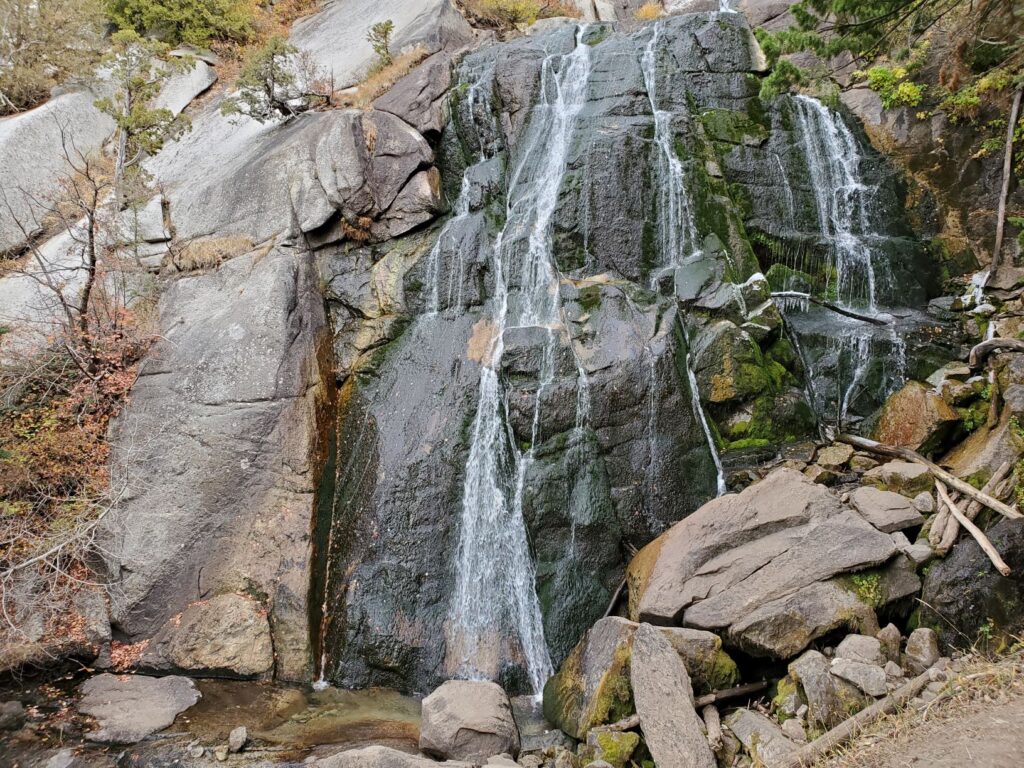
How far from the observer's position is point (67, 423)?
9.84 metres

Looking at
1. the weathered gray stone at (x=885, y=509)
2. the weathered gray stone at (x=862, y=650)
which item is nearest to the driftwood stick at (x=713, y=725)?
the weathered gray stone at (x=862, y=650)

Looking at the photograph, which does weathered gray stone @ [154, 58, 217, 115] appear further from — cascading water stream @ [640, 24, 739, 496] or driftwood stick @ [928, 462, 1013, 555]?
driftwood stick @ [928, 462, 1013, 555]

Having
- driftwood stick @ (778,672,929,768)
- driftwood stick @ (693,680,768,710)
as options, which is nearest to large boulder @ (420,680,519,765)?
driftwood stick @ (693,680,768,710)

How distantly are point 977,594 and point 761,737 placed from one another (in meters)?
2.46

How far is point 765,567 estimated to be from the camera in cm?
647

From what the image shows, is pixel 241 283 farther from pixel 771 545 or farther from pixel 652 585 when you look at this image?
pixel 771 545

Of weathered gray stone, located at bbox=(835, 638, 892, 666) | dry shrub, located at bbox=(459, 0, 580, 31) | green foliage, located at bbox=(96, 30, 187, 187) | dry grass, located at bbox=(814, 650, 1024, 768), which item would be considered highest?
dry shrub, located at bbox=(459, 0, 580, 31)

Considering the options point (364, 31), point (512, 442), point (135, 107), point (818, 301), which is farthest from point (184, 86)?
point (818, 301)

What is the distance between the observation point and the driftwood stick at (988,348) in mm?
8164

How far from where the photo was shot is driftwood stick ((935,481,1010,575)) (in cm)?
518

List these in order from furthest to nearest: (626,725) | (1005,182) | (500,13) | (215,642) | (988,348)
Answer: (500,13) < (1005,182) < (988,348) < (215,642) < (626,725)

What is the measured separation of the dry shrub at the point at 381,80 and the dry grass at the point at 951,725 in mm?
15319

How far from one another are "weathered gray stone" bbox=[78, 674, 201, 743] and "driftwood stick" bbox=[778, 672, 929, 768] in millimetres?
7050

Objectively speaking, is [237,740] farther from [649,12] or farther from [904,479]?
[649,12]
